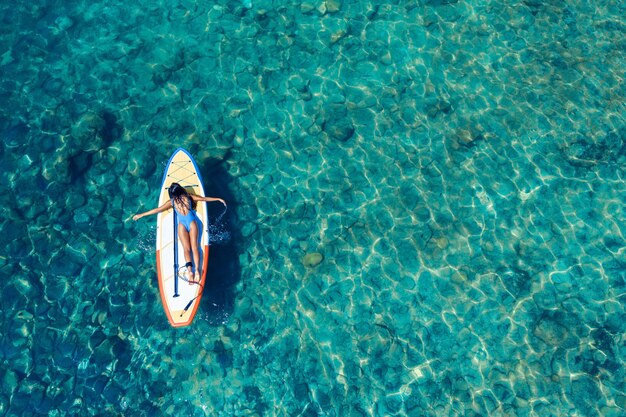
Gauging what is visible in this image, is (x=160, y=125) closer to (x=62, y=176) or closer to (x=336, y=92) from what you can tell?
(x=62, y=176)

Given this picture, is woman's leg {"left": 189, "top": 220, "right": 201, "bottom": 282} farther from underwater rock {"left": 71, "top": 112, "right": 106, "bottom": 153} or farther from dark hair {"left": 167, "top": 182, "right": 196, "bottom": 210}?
underwater rock {"left": 71, "top": 112, "right": 106, "bottom": 153}

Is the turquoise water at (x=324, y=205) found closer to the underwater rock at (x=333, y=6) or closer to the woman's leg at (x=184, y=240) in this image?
the underwater rock at (x=333, y=6)

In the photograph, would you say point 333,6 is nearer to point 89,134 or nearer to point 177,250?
point 89,134

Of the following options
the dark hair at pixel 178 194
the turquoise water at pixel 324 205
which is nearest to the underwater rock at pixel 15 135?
the turquoise water at pixel 324 205

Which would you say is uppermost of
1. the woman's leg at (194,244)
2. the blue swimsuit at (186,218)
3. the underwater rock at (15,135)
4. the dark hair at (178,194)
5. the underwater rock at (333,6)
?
the underwater rock at (333,6)

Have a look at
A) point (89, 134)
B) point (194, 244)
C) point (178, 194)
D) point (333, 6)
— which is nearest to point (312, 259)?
point (194, 244)

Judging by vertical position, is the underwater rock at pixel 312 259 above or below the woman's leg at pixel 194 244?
below
